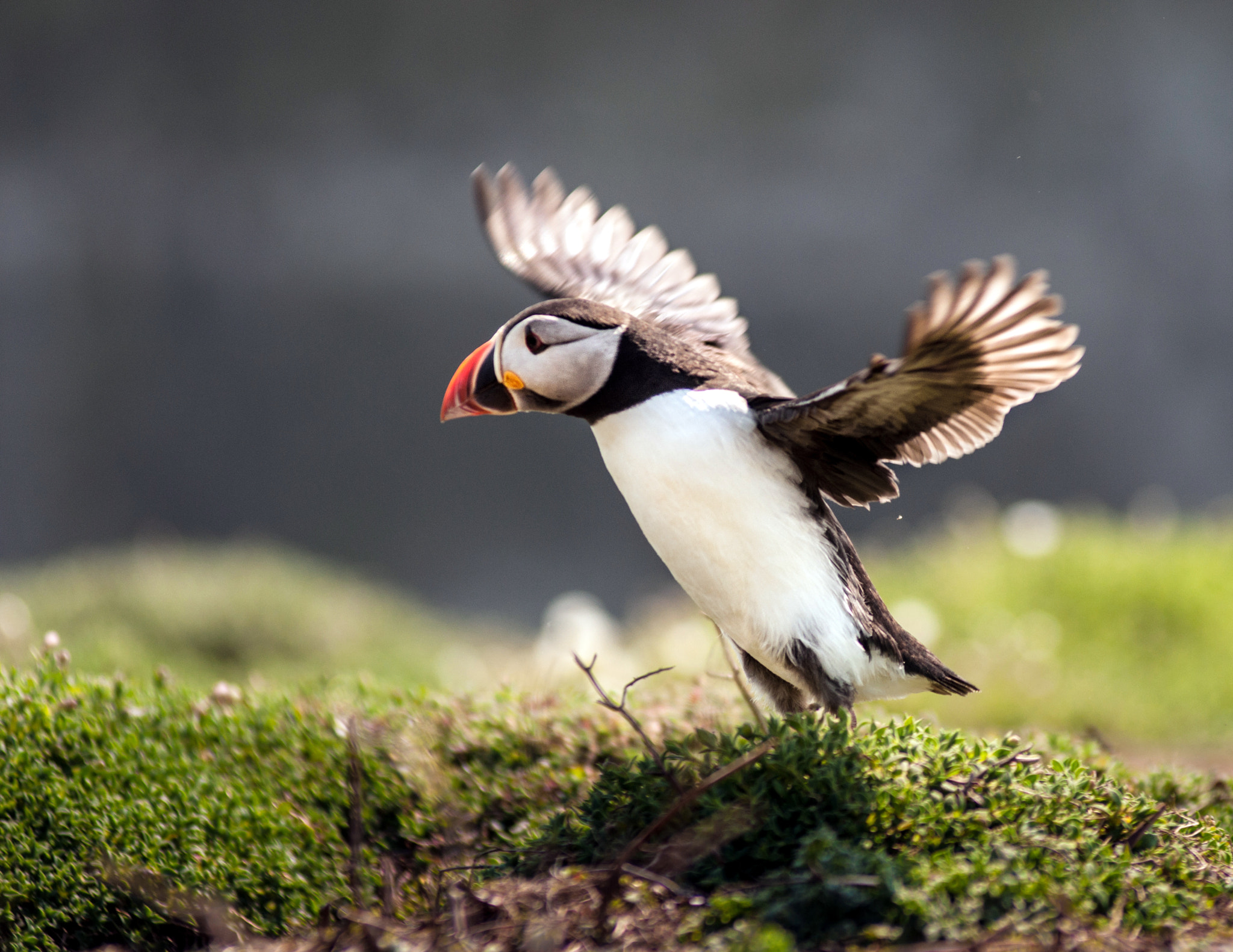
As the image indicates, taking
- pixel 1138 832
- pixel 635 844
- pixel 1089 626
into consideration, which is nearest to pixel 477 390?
pixel 635 844

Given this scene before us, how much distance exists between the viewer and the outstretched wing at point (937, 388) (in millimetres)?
2305

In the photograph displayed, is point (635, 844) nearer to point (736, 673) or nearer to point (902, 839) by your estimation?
point (902, 839)

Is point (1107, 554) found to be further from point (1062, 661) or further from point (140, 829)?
point (140, 829)

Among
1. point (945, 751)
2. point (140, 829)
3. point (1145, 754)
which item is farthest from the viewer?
point (1145, 754)

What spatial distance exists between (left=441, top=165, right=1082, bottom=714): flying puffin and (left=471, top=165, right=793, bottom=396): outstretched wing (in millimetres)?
544

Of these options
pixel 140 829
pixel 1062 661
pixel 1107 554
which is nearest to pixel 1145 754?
pixel 1062 661

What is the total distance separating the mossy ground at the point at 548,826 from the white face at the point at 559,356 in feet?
2.93

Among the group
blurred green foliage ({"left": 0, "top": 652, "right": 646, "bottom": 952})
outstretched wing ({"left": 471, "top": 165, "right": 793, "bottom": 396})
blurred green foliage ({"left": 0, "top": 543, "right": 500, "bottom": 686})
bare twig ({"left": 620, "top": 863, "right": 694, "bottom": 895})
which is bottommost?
bare twig ({"left": 620, "top": 863, "right": 694, "bottom": 895})

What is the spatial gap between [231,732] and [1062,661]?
4.83 metres

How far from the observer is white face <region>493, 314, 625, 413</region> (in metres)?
2.74

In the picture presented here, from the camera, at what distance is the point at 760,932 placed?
1.87 metres

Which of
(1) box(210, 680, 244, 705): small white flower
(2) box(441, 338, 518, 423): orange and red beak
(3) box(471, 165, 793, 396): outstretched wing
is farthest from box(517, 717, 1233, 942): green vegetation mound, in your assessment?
(1) box(210, 680, 244, 705): small white flower

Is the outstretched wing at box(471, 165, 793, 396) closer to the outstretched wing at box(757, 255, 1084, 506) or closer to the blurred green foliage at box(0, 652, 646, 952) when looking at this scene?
the outstretched wing at box(757, 255, 1084, 506)

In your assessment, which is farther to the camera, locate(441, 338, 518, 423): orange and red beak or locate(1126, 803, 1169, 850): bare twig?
locate(441, 338, 518, 423): orange and red beak
